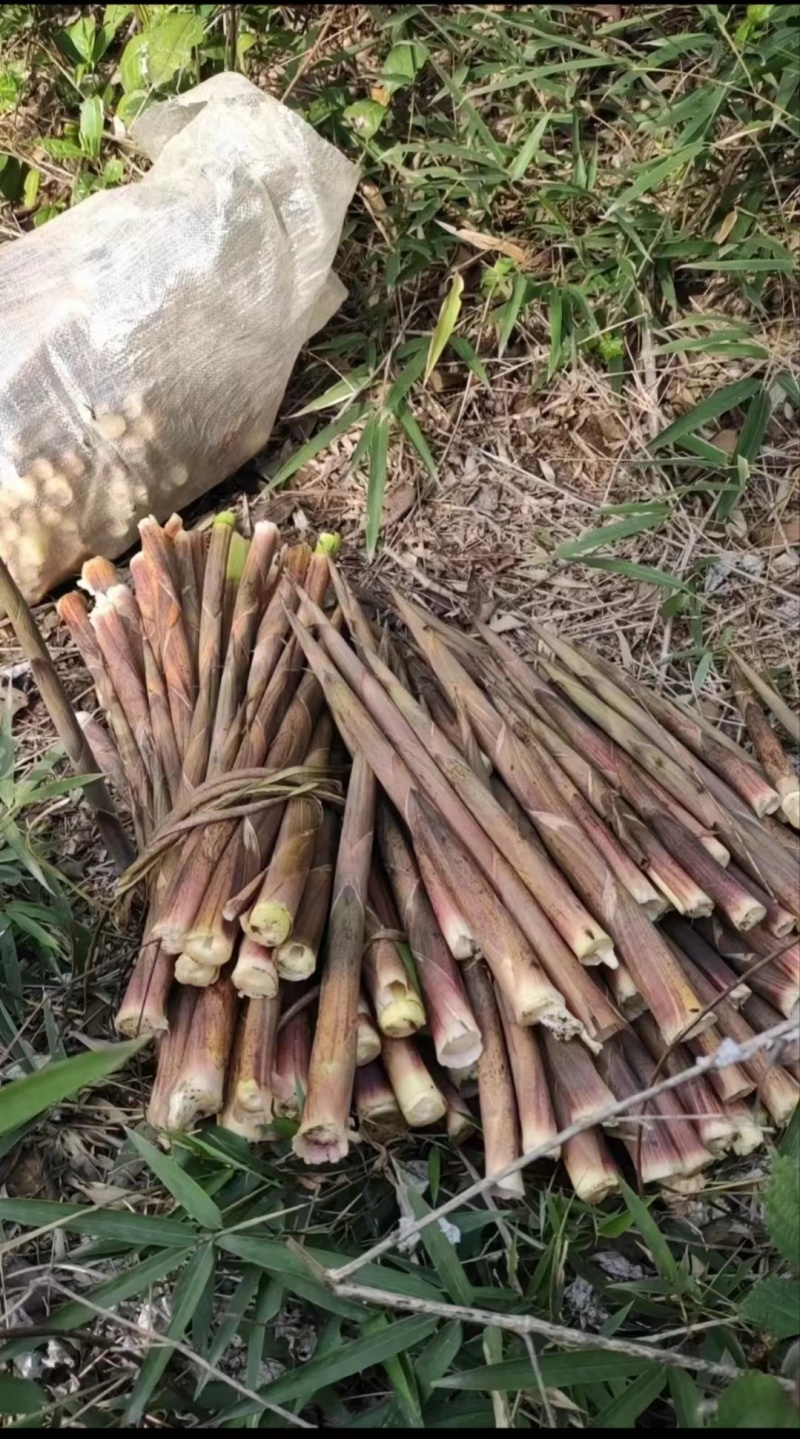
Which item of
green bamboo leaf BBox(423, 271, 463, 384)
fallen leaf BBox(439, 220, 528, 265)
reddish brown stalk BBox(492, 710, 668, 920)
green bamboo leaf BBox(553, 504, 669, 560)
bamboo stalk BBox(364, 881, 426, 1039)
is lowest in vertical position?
green bamboo leaf BBox(553, 504, 669, 560)

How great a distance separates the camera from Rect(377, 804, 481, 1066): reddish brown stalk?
47.2 inches

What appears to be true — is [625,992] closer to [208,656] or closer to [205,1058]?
[205,1058]

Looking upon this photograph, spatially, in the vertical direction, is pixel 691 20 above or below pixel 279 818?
above

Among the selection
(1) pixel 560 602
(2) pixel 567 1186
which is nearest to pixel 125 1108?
(2) pixel 567 1186

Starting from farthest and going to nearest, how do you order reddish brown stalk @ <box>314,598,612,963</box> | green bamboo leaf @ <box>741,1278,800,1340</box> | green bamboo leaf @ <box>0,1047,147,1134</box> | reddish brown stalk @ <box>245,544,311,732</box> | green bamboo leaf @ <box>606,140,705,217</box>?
green bamboo leaf @ <box>606,140,705,217</box> < reddish brown stalk @ <box>245,544,311,732</box> < reddish brown stalk @ <box>314,598,612,963</box> < green bamboo leaf @ <box>741,1278,800,1340</box> < green bamboo leaf @ <box>0,1047,147,1134</box>

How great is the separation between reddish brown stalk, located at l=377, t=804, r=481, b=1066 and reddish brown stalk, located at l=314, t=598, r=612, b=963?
9cm

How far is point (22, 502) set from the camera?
2.07 metres

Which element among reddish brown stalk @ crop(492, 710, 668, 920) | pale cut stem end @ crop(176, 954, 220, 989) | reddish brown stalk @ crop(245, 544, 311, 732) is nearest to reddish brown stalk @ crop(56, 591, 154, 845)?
reddish brown stalk @ crop(245, 544, 311, 732)

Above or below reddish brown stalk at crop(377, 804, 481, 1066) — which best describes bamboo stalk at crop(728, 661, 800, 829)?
below

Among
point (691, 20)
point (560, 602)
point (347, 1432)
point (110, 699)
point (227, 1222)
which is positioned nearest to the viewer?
point (347, 1432)

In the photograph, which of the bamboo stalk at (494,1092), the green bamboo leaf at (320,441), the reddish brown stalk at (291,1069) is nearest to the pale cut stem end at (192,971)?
the reddish brown stalk at (291,1069)

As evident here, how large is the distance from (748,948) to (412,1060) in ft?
1.59

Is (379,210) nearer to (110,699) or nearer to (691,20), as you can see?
(691,20)

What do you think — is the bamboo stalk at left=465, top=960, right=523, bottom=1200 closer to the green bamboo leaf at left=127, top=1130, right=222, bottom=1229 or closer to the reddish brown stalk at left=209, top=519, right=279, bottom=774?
the green bamboo leaf at left=127, top=1130, right=222, bottom=1229
